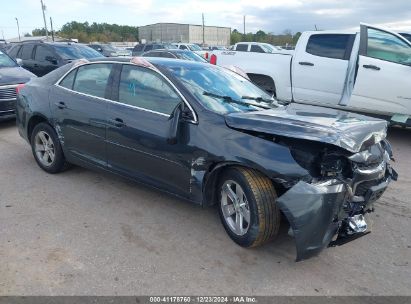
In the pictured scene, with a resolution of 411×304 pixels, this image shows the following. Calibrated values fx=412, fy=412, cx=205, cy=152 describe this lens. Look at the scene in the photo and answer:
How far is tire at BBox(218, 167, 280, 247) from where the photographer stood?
10.8 ft

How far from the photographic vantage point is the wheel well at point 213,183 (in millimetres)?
3564

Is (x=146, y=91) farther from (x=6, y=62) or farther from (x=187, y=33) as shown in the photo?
(x=187, y=33)

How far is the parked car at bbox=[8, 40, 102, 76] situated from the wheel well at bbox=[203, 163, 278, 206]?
923cm

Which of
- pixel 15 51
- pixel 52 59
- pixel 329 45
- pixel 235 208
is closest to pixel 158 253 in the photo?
pixel 235 208

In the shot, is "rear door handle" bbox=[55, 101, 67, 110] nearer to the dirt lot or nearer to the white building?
the dirt lot

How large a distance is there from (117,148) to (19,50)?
422 inches

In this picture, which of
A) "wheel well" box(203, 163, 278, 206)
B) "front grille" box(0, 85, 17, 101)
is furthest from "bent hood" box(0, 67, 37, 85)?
"wheel well" box(203, 163, 278, 206)

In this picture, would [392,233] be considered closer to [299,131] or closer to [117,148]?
[299,131]

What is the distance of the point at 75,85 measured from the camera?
16.4ft

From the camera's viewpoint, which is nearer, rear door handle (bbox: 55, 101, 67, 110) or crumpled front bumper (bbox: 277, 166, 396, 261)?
crumpled front bumper (bbox: 277, 166, 396, 261)

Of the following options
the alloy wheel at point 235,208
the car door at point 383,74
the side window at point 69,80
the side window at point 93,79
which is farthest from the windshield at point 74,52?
the alloy wheel at point 235,208

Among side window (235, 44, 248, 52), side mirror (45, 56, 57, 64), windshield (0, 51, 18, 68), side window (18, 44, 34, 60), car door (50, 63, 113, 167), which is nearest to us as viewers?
car door (50, 63, 113, 167)

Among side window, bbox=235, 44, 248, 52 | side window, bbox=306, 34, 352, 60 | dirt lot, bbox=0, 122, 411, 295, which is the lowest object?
dirt lot, bbox=0, 122, 411, 295

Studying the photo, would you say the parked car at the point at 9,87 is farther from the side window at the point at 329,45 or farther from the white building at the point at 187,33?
the white building at the point at 187,33
